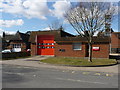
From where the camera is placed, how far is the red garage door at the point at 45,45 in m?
28.1

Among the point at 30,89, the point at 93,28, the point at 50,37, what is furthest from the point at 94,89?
the point at 50,37

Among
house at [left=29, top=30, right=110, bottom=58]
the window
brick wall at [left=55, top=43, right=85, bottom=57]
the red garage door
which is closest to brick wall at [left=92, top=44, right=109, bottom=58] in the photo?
house at [left=29, top=30, right=110, bottom=58]

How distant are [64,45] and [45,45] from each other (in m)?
4.97

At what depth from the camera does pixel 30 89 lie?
6070 mm

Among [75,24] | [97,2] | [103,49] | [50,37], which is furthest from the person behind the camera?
[50,37]

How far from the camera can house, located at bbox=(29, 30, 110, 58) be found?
23219mm

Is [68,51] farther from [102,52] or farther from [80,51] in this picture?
[102,52]

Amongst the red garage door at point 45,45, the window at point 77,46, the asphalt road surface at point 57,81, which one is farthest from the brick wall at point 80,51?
the asphalt road surface at point 57,81

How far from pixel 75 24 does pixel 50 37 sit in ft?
33.4

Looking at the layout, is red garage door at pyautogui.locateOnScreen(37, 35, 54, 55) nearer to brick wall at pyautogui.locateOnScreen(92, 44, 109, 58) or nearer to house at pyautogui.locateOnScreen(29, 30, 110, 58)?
house at pyautogui.locateOnScreen(29, 30, 110, 58)

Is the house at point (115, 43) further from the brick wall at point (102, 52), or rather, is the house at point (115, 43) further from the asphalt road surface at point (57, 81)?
the asphalt road surface at point (57, 81)

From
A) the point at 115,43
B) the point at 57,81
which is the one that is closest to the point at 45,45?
the point at 57,81

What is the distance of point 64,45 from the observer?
82.4 ft

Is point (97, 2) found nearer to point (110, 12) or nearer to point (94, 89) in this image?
point (110, 12)
